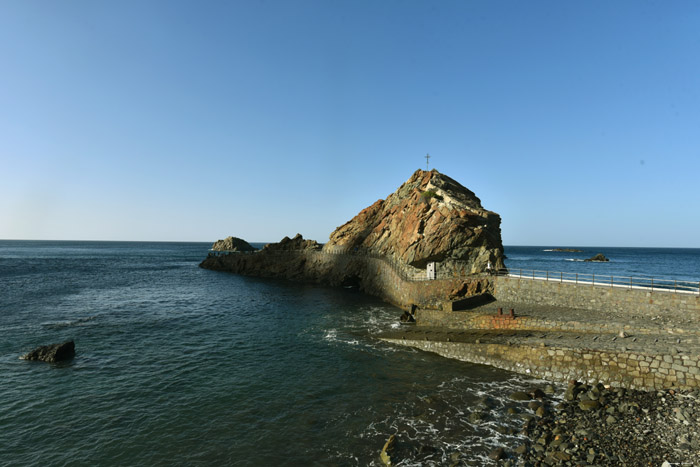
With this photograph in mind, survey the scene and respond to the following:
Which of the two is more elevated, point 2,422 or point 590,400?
point 590,400

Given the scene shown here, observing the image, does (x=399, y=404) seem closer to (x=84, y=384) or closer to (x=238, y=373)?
(x=238, y=373)

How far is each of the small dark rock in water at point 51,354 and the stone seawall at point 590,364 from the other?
2542 centimetres

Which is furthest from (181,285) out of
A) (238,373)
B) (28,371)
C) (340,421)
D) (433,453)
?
(433,453)

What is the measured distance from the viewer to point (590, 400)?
1455 centimetres

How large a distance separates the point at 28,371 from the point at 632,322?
120ft

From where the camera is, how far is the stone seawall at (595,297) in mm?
20672

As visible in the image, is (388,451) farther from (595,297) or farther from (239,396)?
(595,297)

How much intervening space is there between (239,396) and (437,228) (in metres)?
28.6

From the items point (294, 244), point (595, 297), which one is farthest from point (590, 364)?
point (294, 244)

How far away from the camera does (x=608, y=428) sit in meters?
12.5

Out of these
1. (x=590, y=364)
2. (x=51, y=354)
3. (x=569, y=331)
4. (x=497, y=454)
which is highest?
(x=569, y=331)

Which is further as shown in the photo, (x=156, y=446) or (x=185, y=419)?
(x=185, y=419)

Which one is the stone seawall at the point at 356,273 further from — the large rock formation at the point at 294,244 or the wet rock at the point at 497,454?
the wet rock at the point at 497,454

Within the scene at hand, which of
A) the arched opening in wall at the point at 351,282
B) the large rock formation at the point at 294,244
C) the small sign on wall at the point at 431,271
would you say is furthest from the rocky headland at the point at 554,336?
the large rock formation at the point at 294,244
